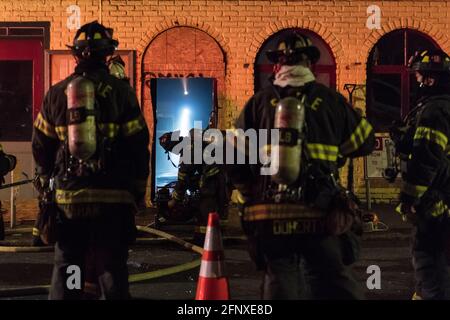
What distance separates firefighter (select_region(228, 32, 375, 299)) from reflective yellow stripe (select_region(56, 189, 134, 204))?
2.55 feet

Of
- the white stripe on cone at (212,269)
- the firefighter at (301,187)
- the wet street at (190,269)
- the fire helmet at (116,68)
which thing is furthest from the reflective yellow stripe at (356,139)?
the fire helmet at (116,68)

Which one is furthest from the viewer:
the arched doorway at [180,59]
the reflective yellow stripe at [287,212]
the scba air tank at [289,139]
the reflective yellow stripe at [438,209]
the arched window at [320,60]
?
the arched window at [320,60]

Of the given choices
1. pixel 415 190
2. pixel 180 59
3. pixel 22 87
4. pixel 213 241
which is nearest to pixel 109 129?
pixel 213 241

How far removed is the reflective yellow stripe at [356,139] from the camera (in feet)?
15.0

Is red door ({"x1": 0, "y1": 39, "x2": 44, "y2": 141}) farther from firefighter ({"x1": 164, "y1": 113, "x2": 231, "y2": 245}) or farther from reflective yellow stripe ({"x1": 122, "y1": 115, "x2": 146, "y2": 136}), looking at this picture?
reflective yellow stripe ({"x1": 122, "y1": 115, "x2": 146, "y2": 136})

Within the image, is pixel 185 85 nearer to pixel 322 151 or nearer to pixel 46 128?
pixel 46 128

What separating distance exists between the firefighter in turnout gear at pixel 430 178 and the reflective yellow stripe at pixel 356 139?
0.89 m

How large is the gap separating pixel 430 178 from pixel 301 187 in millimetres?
1391

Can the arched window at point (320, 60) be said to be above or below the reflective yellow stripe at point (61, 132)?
above

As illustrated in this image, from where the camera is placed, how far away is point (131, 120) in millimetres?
4902

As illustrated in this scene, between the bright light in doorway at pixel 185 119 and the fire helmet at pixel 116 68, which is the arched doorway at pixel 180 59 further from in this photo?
the fire helmet at pixel 116 68

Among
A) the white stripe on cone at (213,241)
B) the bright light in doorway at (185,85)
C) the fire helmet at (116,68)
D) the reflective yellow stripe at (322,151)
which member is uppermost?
the bright light in doorway at (185,85)

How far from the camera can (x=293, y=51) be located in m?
4.49

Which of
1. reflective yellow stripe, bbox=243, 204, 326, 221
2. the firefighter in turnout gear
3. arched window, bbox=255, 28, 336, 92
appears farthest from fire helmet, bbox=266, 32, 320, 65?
arched window, bbox=255, 28, 336, 92
